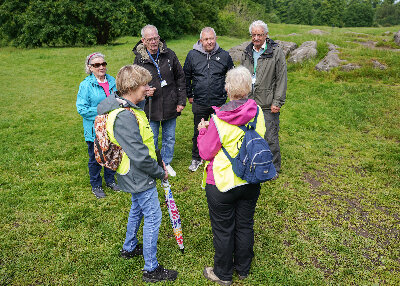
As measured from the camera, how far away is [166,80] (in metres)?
5.85

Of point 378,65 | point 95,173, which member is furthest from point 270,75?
point 378,65

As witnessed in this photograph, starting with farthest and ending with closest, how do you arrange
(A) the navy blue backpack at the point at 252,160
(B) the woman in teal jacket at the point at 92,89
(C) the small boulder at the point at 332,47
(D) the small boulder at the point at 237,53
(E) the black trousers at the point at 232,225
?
(D) the small boulder at the point at 237,53 < (C) the small boulder at the point at 332,47 < (B) the woman in teal jacket at the point at 92,89 < (E) the black trousers at the point at 232,225 < (A) the navy blue backpack at the point at 252,160

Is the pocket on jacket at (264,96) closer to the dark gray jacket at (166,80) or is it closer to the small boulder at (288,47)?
the dark gray jacket at (166,80)

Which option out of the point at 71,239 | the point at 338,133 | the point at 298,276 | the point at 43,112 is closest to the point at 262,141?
the point at 298,276

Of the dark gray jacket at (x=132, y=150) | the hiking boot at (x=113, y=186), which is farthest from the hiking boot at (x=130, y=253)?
the hiking boot at (x=113, y=186)

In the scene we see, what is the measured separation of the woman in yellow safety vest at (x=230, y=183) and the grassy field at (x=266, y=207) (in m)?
0.39

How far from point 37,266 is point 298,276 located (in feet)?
10.9

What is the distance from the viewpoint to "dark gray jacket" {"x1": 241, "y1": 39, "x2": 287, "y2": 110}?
5.52 metres

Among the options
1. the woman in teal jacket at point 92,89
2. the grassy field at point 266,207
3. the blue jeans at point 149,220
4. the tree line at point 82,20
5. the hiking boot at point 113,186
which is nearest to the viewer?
the blue jeans at point 149,220

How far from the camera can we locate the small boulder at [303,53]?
13.5 metres

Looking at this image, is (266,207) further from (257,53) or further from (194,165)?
(257,53)

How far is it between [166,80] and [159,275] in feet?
11.5

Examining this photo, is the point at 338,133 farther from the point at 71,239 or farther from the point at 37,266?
the point at 37,266

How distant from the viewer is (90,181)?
18.9 feet
